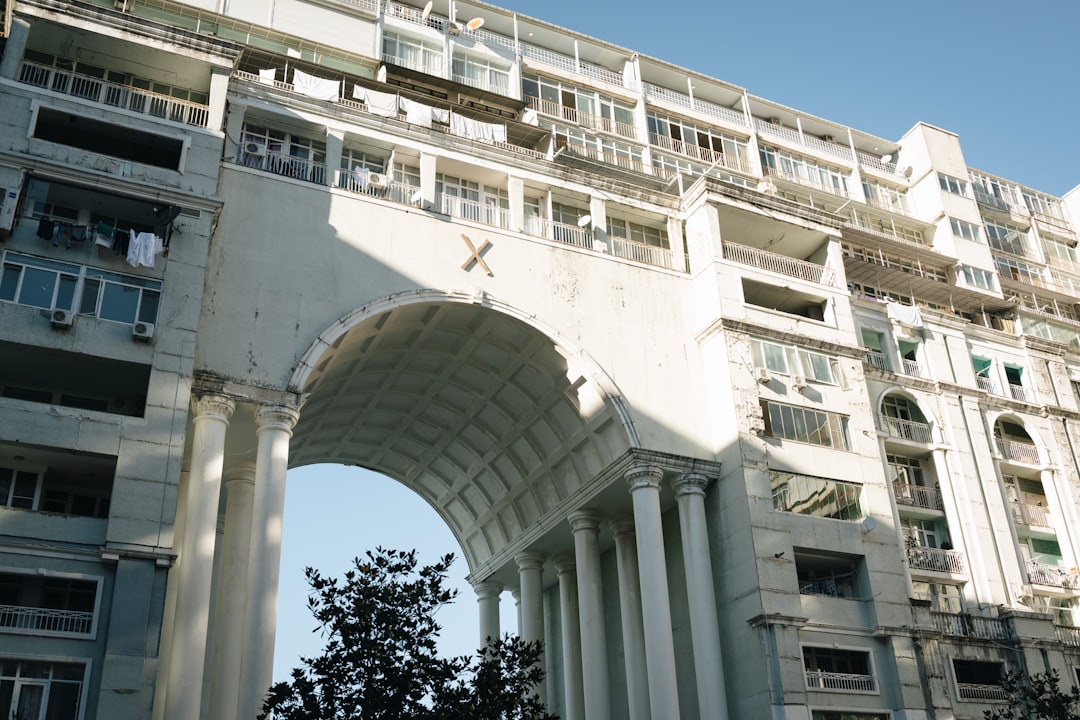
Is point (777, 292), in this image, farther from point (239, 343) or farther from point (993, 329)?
point (239, 343)

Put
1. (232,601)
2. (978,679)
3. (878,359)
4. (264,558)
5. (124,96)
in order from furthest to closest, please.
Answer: (878,359), (978,679), (124,96), (232,601), (264,558)

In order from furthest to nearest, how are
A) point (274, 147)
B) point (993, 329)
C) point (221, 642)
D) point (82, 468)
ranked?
1. point (993, 329)
2. point (274, 147)
3. point (221, 642)
4. point (82, 468)

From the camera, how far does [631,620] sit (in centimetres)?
4125

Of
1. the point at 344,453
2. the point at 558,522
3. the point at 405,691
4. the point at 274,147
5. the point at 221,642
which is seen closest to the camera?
the point at 405,691

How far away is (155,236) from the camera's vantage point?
3191 cm

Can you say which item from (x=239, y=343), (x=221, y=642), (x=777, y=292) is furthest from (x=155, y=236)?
(x=777, y=292)

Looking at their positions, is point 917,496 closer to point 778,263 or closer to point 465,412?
point 778,263

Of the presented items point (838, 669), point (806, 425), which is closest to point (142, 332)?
point (806, 425)

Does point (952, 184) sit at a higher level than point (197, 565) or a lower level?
higher

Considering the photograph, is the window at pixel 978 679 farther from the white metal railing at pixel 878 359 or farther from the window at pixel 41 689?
the window at pixel 41 689

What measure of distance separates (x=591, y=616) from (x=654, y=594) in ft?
17.8

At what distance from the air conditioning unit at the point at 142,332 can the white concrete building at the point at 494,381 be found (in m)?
0.13

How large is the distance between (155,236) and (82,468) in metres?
7.65

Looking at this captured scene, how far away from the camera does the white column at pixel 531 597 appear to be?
46.0 m
